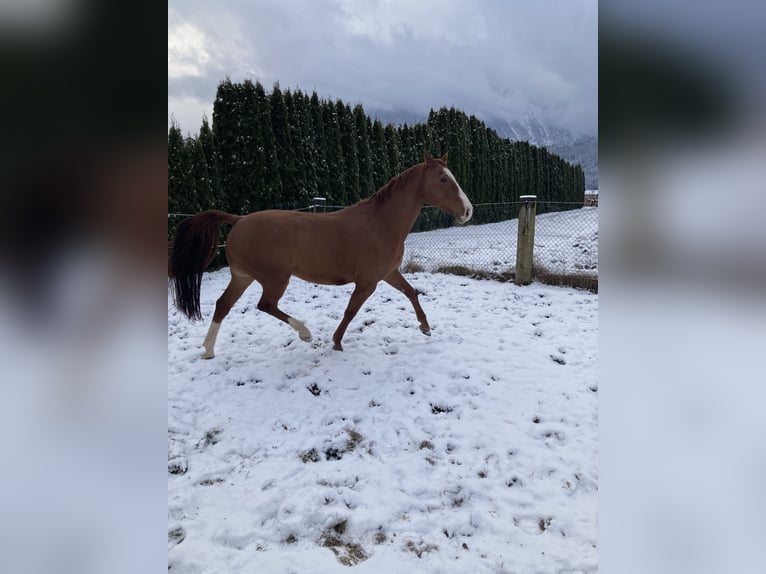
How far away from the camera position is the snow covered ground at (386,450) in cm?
161

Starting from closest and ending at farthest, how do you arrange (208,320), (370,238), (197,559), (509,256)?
(197,559)
(370,238)
(208,320)
(509,256)

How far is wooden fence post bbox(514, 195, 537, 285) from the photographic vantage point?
5918 mm

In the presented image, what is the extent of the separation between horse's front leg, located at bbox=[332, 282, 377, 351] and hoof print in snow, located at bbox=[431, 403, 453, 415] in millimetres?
1183

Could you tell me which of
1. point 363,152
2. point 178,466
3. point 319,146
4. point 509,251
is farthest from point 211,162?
point 178,466

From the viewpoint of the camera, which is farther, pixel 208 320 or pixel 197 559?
pixel 208 320

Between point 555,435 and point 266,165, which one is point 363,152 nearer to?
point 266,165

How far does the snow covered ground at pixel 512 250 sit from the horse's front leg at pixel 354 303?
364 centimetres

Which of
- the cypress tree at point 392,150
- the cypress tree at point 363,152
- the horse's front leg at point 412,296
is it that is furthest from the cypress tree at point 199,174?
the cypress tree at point 392,150

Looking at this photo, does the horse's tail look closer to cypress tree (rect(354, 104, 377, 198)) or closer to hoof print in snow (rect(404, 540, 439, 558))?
hoof print in snow (rect(404, 540, 439, 558))

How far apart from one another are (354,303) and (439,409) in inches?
50.8

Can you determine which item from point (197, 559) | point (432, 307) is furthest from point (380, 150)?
point (197, 559)

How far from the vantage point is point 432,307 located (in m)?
5.02
